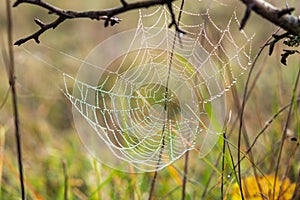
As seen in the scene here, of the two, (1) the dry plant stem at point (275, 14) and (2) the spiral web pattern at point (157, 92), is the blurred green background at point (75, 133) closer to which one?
(2) the spiral web pattern at point (157, 92)

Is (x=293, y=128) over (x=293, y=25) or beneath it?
beneath

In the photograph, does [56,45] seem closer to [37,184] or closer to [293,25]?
[37,184]

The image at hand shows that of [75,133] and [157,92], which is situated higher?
[157,92]

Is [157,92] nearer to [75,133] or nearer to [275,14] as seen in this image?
[75,133]

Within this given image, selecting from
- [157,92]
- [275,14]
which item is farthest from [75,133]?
[275,14]

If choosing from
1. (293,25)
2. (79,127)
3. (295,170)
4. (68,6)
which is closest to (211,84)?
(295,170)

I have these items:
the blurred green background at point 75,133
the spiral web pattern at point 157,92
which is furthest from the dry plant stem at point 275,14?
the blurred green background at point 75,133
